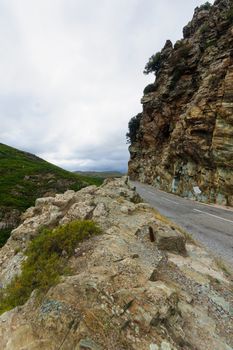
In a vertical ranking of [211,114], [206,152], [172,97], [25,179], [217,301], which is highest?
[172,97]

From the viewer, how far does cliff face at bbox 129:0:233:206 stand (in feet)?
89.7

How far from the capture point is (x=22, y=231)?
9.59 m

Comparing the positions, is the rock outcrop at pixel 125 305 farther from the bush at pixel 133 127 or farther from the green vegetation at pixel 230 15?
the bush at pixel 133 127

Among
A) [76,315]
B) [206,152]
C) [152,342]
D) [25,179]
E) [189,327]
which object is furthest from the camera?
[206,152]

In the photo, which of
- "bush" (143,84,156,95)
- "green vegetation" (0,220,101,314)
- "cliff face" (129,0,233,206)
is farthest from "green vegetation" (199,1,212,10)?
"green vegetation" (0,220,101,314)

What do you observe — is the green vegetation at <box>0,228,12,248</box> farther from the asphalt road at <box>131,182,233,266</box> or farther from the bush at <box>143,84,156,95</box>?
the bush at <box>143,84,156,95</box>

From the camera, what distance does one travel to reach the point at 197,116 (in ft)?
107

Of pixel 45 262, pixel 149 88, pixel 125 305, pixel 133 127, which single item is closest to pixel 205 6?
pixel 149 88

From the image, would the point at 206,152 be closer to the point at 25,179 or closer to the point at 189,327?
the point at 25,179

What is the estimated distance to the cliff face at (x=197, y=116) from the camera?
27.3m

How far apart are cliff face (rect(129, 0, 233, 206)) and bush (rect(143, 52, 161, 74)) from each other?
192cm

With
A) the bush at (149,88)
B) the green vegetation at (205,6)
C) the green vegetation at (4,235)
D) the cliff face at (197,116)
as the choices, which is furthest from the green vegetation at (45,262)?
the green vegetation at (205,6)

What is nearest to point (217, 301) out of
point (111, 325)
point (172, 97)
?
point (111, 325)

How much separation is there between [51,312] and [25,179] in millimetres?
23888
